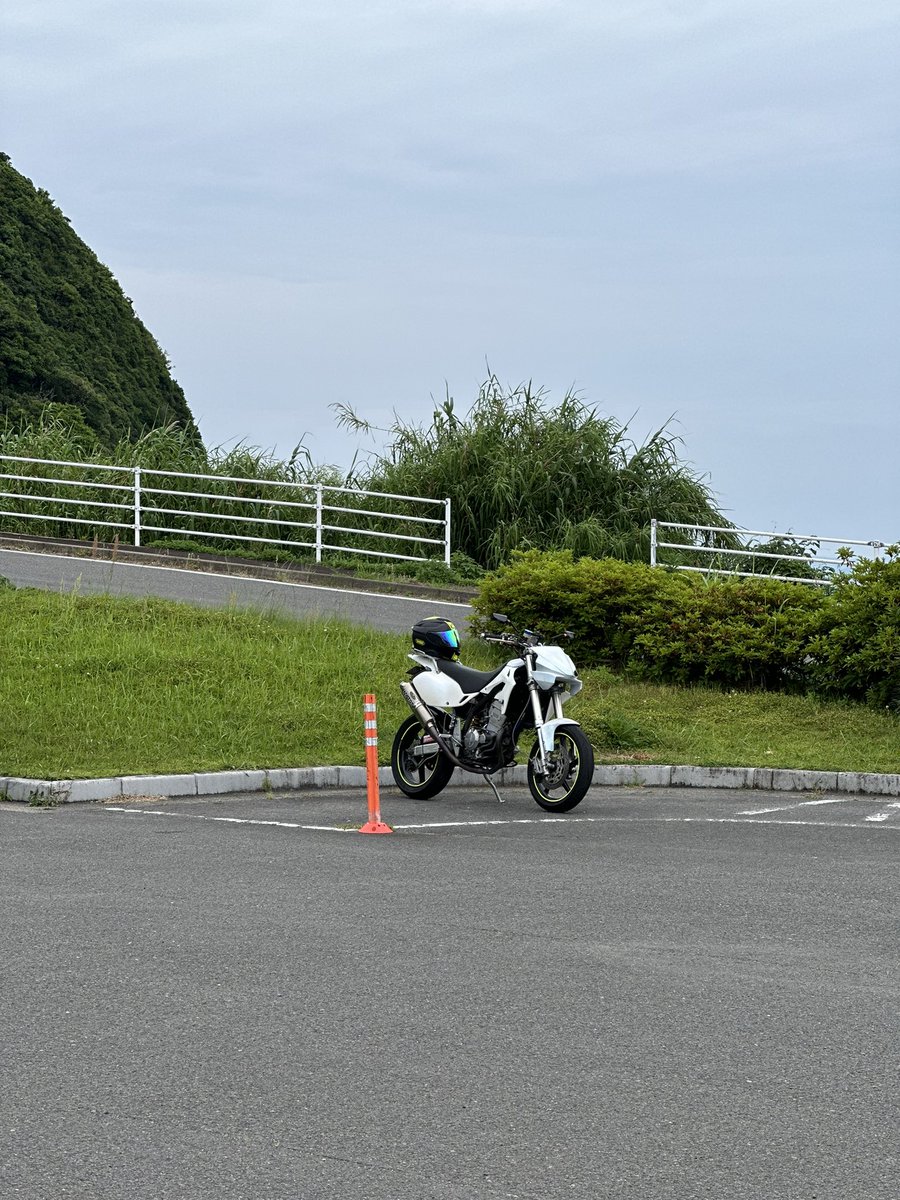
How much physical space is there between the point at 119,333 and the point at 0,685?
1627 inches

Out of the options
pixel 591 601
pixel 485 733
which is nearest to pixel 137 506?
pixel 591 601

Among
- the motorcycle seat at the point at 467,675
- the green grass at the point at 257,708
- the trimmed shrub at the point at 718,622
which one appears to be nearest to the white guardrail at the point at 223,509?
the trimmed shrub at the point at 718,622

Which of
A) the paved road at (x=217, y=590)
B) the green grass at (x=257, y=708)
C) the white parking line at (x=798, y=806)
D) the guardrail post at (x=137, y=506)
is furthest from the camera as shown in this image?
the guardrail post at (x=137, y=506)

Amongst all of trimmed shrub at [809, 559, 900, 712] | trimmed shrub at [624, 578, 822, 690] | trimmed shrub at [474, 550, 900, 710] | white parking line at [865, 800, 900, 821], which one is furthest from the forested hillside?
white parking line at [865, 800, 900, 821]

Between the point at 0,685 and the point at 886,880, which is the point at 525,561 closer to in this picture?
the point at 0,685

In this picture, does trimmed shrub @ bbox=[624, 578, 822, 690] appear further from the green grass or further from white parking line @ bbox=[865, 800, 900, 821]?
white parking line @ bbox=[865, 800, 900, 821]

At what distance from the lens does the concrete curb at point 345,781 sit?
12164 mm

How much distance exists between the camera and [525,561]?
19312mm

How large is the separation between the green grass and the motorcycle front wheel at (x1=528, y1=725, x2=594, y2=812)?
7.32 ft

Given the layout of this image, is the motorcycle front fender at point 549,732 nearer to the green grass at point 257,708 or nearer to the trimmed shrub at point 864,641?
the green grass at point 257,708

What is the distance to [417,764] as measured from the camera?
12.7m

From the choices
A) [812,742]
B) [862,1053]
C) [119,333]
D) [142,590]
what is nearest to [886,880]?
[862,1053]

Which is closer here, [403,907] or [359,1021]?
[359,1021]

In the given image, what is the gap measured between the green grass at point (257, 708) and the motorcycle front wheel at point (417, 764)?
0.95m
